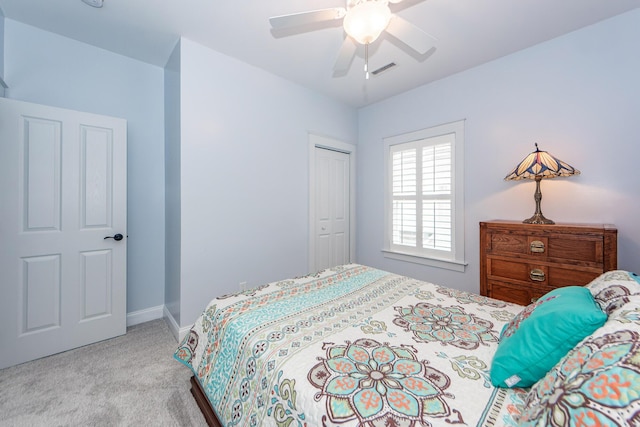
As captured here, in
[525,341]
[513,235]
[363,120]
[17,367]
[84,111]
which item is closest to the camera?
[525,341]

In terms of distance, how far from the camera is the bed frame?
132 cm

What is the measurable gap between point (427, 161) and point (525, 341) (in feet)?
8.37

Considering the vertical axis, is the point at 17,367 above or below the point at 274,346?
below

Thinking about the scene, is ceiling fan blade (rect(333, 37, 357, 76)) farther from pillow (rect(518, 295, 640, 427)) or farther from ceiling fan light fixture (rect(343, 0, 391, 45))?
pillow (rect(518, 295, 640, 427))

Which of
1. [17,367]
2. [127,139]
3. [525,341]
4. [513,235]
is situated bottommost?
[17,367]

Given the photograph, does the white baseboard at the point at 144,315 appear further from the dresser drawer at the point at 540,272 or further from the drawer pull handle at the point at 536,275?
the drawer pull handle at the point at 536,275

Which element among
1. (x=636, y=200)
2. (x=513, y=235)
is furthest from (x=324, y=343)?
(x=636, y=200)

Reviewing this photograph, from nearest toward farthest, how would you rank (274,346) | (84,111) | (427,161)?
(274,346) < (84,111) < (427,161)

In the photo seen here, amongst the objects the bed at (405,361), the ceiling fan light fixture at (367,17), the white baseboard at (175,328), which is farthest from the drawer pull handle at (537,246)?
the white baseboard at (175,328)

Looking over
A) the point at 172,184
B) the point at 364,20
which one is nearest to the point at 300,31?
the point at 364,20

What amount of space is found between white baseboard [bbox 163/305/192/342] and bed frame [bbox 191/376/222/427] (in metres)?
0.68

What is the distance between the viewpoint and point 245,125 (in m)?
2.68

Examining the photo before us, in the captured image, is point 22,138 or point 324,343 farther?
point 22,138

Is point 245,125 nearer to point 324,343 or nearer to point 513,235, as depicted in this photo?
point 324,343
